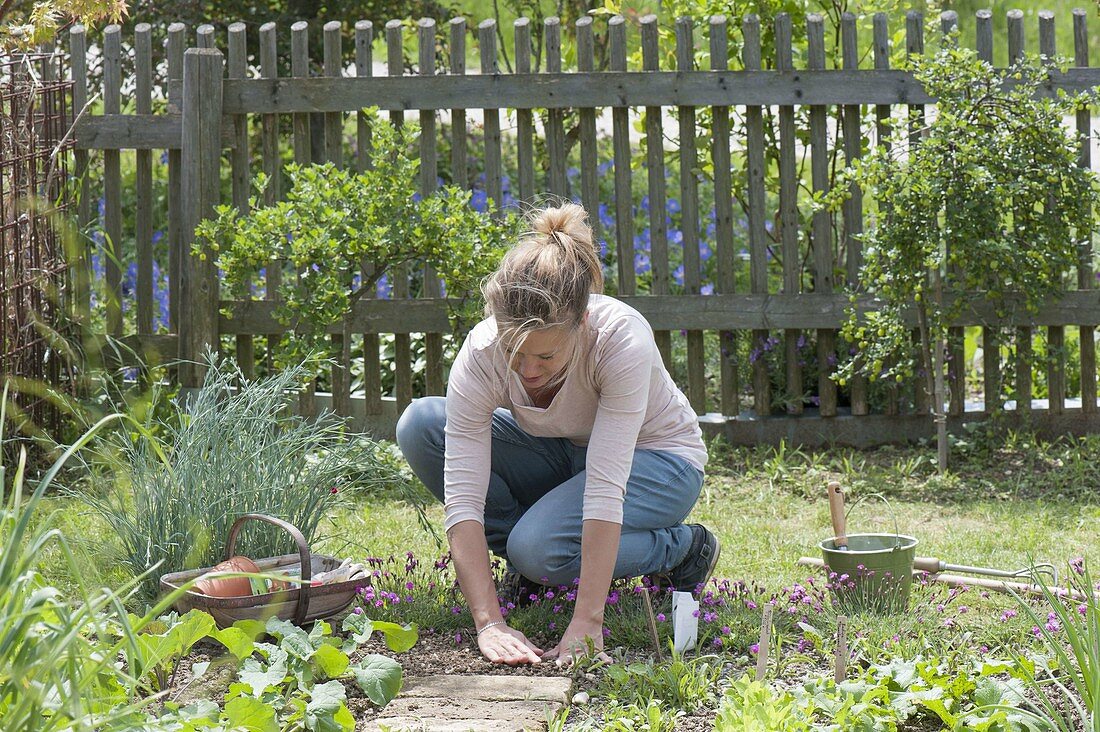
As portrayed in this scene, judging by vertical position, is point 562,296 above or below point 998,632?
above

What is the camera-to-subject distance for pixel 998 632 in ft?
8.48

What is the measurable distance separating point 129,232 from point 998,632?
5947 millimetres

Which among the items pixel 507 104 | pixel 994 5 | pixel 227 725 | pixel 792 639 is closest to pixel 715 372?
pixel 507 104

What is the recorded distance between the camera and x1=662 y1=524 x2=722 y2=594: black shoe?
2.96 metres

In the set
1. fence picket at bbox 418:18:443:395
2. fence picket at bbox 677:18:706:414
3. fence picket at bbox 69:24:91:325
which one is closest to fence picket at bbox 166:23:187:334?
fence picket at bbox 69:24:91:325

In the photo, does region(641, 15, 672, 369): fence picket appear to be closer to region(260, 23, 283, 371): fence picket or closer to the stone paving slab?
region(260, 23, 283, 371): fence picket

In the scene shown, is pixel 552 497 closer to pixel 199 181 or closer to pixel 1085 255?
pixel 199 181

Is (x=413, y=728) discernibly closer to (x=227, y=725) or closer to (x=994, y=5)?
(x=227, y=725)

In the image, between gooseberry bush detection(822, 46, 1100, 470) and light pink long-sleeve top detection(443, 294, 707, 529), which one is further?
gooseberry bush detection(822, 46, 1100, 470)

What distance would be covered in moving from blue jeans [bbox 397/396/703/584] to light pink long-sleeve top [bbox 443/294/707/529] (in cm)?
12

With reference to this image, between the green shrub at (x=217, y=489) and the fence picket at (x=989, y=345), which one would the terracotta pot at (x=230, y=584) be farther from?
the fence picket at (x=989, y=345)

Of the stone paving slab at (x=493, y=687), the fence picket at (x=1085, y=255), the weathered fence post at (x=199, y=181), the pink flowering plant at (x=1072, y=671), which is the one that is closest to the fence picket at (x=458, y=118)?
the weathered fence post at (x=199, y=181)

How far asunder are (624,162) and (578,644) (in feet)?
8.77

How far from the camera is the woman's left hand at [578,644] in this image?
2.48 meters
